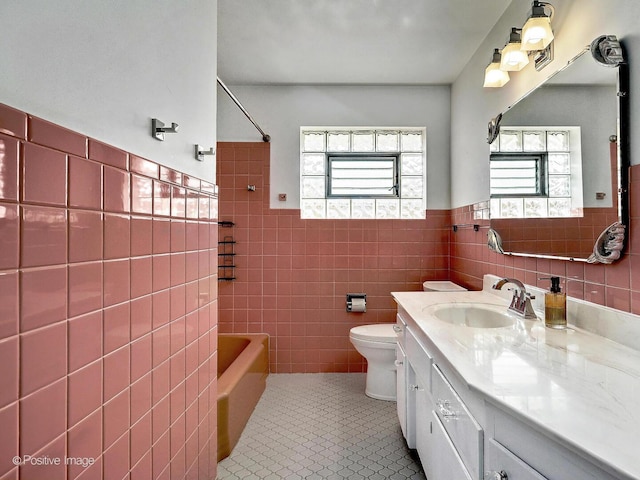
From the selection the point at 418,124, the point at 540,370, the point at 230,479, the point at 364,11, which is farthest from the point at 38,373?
the point at 418,124

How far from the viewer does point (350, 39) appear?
7.59 feet

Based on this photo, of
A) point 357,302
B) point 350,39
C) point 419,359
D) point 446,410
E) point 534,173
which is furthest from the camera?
point 357,302

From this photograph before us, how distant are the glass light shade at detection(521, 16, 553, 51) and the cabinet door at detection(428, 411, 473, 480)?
5.43ft

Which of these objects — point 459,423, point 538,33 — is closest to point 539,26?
point 538,33

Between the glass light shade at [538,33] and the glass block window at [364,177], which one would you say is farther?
the glass block window at [364,177]

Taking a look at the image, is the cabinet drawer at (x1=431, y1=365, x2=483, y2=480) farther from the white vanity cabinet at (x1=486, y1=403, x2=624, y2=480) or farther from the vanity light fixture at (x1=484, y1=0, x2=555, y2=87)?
the vanity light fixture at (x1=484, y1=0, x2=555, y2=87)

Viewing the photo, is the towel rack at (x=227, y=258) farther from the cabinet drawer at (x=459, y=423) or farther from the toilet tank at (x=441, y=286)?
the cabinet drawer at (x=459, y=423)

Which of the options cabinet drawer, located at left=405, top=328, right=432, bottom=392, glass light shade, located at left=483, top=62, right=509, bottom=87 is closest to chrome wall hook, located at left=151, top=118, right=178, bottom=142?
cabinet drawer, located at left=405, top=328, right=432, bottom=392

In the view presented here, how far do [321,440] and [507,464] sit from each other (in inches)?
56.4

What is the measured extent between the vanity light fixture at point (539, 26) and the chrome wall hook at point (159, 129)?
158 cm

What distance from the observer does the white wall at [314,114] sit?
3.00m

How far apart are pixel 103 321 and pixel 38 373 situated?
19cm

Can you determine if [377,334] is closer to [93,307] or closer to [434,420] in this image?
[434,420]

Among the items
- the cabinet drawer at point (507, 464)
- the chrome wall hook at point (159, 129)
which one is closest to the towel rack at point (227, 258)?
the chrome wall hook at point (159, 129)
